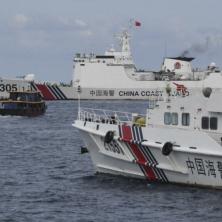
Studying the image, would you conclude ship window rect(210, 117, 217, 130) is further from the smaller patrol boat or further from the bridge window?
the smaller patrol boat

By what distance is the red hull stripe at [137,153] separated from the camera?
25.6m

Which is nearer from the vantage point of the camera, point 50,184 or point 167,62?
point 50,184

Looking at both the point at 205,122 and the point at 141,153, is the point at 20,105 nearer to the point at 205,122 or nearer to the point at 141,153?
the point at 141,153

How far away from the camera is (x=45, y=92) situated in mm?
95438

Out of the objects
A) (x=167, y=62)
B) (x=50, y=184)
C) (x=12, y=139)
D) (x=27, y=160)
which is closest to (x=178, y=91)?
(x=50, y=184)

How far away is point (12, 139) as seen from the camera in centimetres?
4503

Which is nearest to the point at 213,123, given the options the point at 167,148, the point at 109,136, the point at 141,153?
the point at 167,148

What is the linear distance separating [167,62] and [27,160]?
70.8 m

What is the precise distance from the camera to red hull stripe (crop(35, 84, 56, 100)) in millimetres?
94438

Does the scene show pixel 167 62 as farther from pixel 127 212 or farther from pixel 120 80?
pixel 127 212

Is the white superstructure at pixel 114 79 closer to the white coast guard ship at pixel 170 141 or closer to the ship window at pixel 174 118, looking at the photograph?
the white coast guard ship at pixel 170 141

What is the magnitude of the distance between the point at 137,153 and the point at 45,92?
70.3 meters

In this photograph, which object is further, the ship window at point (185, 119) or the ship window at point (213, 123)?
the ship window at point (185, 119)

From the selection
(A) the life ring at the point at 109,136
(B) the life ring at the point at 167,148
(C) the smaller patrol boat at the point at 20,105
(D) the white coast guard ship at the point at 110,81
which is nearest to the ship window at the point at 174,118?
(B) the life ring at the point at 167,148
